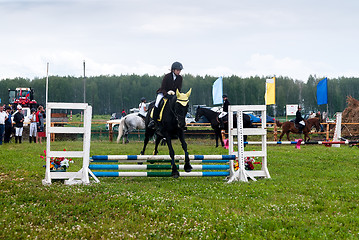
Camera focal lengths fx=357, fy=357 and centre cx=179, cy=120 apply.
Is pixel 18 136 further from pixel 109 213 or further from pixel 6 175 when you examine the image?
pixel 109 213

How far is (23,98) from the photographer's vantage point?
40.7 m

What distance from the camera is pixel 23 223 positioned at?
5.61 m

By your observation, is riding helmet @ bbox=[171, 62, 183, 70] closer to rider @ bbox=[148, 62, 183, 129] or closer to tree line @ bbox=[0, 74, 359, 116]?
rider @ bbox=[148, 62, 183, 129]

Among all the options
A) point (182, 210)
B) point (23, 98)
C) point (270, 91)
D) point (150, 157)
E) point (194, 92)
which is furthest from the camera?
point (194, 92)

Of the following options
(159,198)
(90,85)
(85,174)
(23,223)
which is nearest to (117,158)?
(85,174)

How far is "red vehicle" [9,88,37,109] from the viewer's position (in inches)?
1592

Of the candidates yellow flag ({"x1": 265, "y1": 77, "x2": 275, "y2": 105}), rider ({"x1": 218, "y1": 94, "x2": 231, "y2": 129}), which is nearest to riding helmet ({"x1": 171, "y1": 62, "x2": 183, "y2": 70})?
rider ({"x1": 218, "y1": 94, "x2": 231, "y2": 129})

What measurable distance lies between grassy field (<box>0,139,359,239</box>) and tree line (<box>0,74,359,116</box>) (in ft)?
295

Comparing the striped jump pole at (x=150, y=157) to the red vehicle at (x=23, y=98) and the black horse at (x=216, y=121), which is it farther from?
the red vehicle at (x=23, y=98)

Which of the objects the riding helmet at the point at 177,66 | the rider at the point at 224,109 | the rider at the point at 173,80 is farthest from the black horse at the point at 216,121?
the riding helmet at the point at 177,66

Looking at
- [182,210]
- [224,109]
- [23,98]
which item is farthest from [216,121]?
[23,98]

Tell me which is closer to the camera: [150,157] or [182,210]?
[182,210]

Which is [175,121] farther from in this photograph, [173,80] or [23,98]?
[23,98]

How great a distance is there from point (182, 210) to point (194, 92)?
98.7 m
